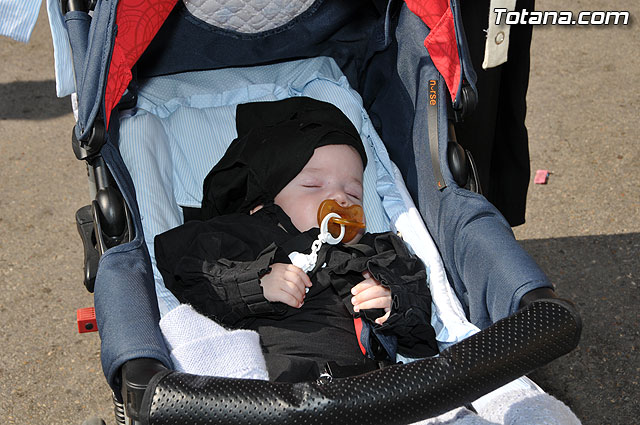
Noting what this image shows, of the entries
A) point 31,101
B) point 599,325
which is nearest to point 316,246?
point 599,325

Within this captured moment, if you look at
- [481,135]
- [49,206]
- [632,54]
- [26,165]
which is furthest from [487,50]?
[632,54]

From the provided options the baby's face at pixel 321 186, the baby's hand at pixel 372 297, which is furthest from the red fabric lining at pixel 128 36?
the baby's hand at pixel 372 297

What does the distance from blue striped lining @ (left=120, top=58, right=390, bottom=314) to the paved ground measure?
0.67 meters

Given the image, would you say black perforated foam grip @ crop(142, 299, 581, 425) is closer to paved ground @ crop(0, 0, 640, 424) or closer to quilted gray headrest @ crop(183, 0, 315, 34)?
paved ground @ crop(0, 0, 640, 424)

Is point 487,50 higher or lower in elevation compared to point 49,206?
higher

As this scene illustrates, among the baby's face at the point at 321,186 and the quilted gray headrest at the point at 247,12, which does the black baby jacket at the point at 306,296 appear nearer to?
the baby's face at the point at 321,186

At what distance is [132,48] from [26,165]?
1597 mm

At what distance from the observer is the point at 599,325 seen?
2555 millimetres

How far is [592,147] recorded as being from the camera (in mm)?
3434

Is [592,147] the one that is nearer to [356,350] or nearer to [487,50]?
[487,50]

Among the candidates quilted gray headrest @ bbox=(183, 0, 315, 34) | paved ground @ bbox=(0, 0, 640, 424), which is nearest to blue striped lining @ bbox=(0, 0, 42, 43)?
quilted gray headrest @ bbox=(183, 0, 315, 34)

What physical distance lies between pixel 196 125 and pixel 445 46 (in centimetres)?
87

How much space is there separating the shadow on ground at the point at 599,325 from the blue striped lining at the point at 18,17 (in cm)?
186

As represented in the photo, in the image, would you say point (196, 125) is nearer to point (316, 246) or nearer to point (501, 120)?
point (316, 246)
